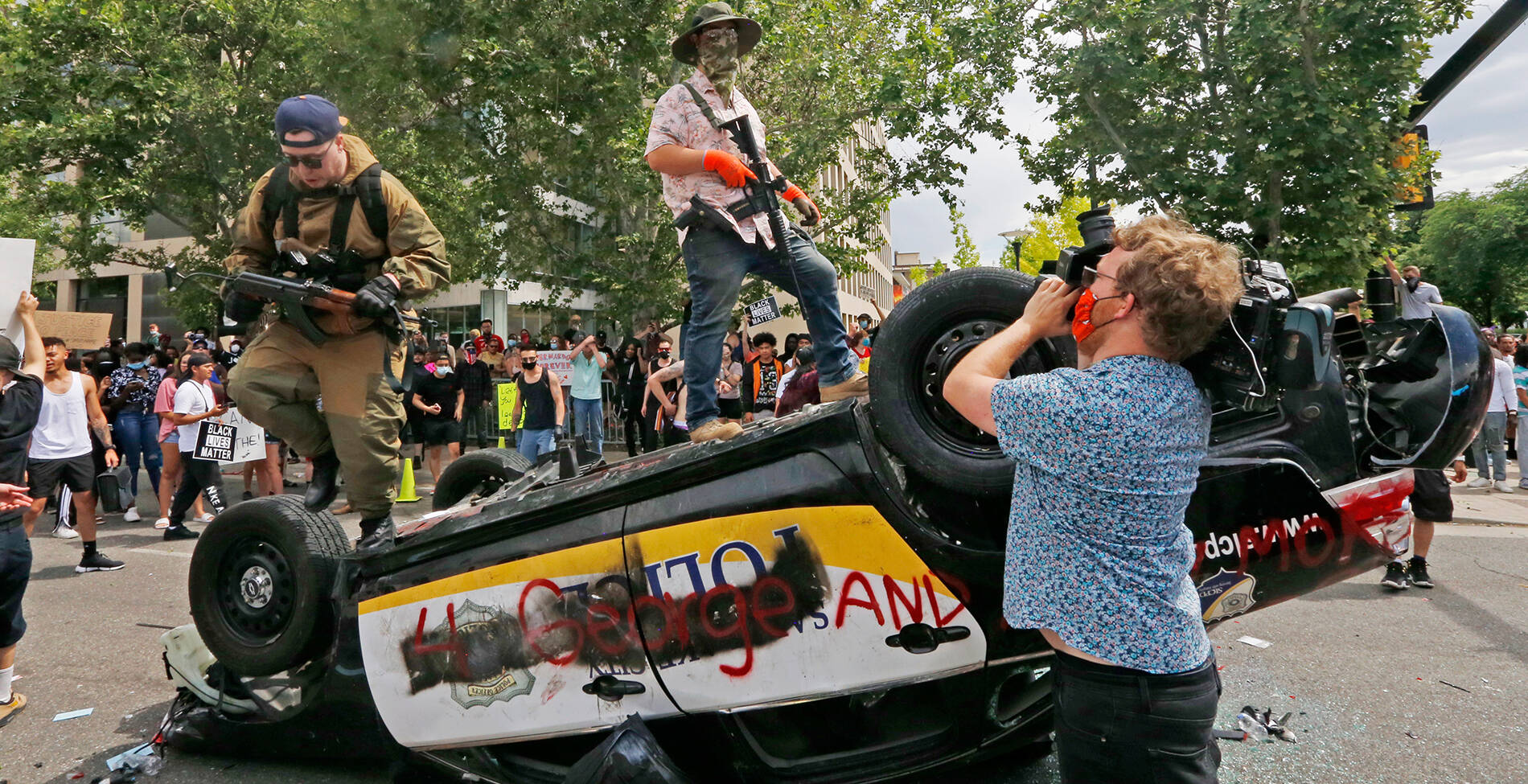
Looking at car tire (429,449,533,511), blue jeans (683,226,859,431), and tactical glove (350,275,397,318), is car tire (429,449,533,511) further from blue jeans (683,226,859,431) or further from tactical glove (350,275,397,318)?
blue jeans (683,226,859,431)

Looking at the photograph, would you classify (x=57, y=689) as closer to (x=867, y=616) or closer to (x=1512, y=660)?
(x=867, y=616)

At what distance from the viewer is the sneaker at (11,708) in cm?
373

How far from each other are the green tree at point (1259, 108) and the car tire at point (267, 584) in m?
10.7

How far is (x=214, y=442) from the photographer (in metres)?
8.30

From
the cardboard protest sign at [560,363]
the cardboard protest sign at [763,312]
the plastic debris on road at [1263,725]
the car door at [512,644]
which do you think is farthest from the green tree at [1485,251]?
the car door at [512,644]

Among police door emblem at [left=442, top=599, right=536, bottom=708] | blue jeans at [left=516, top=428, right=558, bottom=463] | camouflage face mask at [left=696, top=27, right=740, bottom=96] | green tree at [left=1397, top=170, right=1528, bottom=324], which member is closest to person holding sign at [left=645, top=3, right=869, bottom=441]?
camouflage face mask at [left=696, top=27, right=740, bottom=96]

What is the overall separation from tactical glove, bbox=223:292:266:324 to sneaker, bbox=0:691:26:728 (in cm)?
199

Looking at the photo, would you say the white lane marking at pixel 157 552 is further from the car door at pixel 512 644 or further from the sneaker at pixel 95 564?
the car door at pixel 512 644

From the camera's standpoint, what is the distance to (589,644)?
8.09ft

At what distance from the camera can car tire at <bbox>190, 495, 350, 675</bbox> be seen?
2969mm

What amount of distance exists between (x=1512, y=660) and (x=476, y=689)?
178 inches

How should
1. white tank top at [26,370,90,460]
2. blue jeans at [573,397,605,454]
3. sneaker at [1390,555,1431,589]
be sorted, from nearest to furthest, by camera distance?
sneaker at [1390,555,1431,589] → white tank top at [26,370,90,460] → blue jeans at [573,397,605,454]

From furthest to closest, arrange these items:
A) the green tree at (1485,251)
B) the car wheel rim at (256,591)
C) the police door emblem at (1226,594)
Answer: the green tree at (1485,251) → the car wheel rim at (256,591) → the police door emblem at (1226,594)

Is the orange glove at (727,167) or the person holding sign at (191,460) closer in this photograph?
the orange glove at (727,167)
